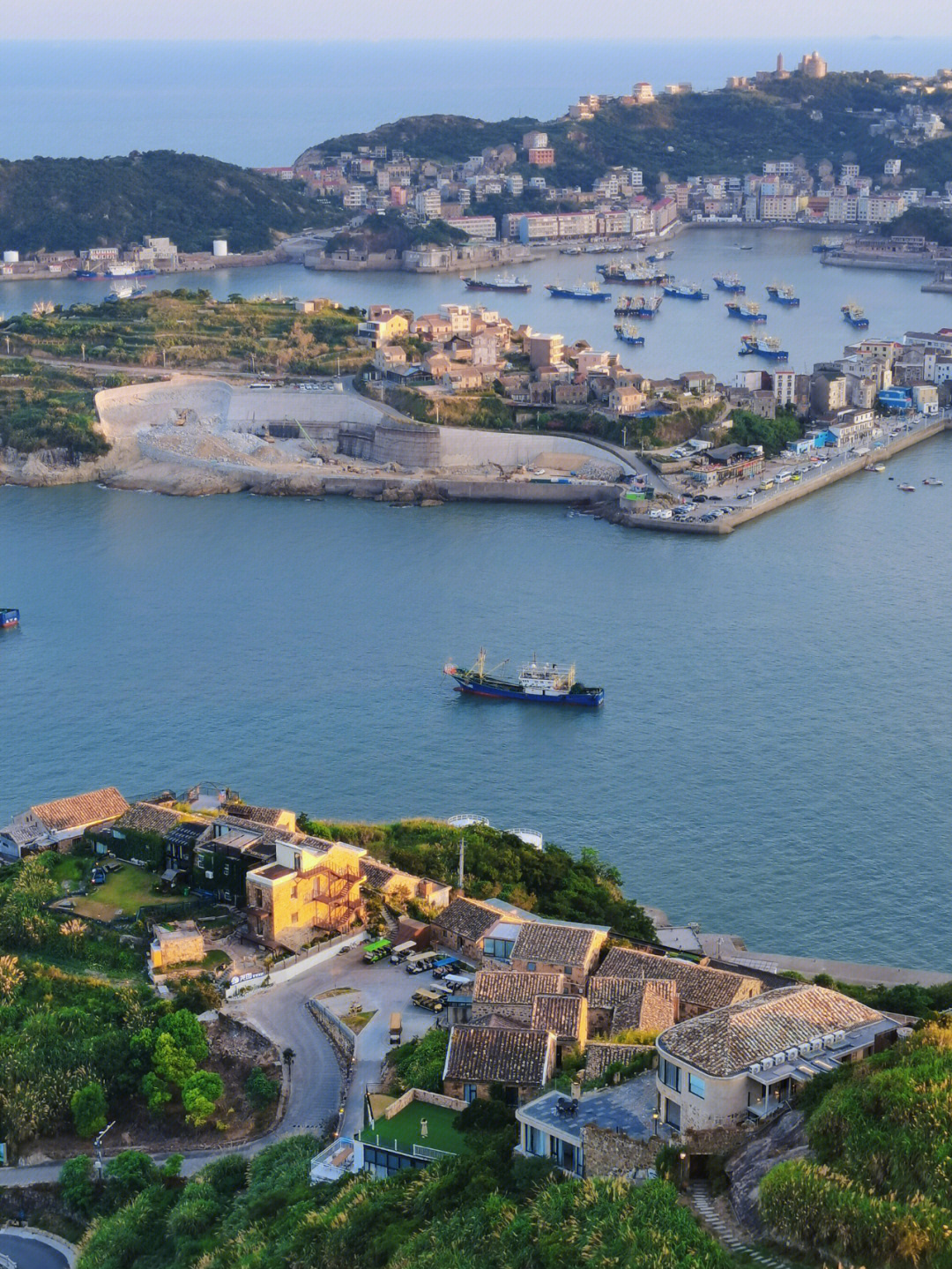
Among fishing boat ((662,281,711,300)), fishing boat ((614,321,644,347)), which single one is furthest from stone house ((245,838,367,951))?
fishing boat ((662,281,711,300))

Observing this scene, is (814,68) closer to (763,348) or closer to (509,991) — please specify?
(763,348)

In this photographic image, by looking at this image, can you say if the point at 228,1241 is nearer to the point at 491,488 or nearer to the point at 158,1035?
the point at 158,1035

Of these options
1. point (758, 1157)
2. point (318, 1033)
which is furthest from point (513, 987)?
point (758, 1157)

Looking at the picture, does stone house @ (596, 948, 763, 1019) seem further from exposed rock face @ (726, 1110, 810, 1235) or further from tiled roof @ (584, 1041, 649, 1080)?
exposed rock face @ (726, 1110, 810, 1235)

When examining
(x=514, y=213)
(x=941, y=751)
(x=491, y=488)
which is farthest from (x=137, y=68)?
(x=941, y=751)

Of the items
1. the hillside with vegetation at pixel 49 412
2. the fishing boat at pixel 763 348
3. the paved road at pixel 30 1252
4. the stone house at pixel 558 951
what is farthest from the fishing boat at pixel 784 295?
the paved road at pixel 30 1252

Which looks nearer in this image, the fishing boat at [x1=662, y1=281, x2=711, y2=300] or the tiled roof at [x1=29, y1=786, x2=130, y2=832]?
the tiled roof at [x1=29, y1=786, x2=130, y2=832]
